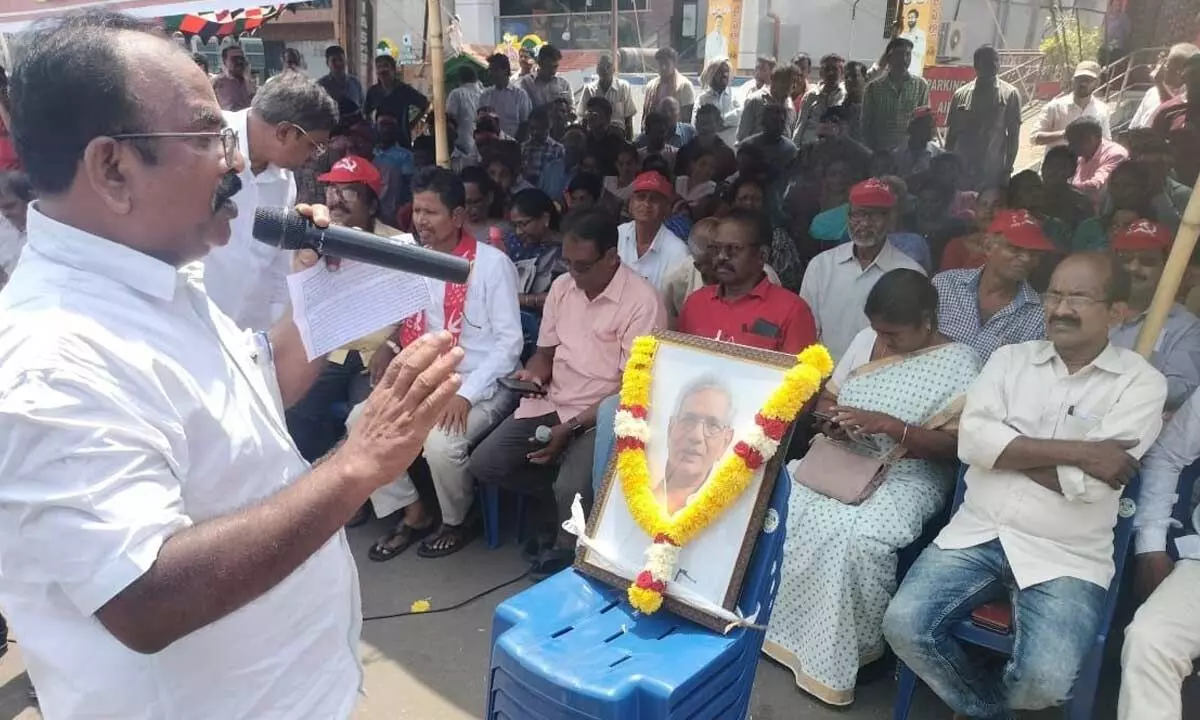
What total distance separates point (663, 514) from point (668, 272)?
7.42 ft

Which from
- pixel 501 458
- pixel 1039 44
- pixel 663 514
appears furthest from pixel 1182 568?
pixel 1039 44

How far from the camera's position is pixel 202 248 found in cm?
114

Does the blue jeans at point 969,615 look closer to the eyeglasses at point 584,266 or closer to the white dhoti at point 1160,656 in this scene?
the white dhoti at point 1160,656

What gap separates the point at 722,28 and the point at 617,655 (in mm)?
9555

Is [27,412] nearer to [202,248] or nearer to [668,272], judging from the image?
[202,248]

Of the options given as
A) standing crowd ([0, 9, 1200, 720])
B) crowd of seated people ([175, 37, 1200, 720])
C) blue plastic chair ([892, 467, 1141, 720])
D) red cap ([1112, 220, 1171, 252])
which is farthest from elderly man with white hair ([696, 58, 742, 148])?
blue plastic chair ([892, 467, 1141, 720])

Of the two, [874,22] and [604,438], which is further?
[874,22]

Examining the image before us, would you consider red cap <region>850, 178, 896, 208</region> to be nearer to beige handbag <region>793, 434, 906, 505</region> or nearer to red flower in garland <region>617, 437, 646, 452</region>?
beige handbag <region>793, 434, 906, 505</region>

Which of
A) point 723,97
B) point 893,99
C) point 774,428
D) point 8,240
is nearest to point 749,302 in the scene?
point 774,428

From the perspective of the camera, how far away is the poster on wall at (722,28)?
9734 millimetres

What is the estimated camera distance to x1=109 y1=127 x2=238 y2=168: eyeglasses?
1.01 meters

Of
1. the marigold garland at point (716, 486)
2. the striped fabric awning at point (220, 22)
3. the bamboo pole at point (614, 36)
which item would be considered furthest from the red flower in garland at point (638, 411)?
the striped fabric awning at point (220, 22)

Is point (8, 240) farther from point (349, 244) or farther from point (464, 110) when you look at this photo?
point (464, 110)

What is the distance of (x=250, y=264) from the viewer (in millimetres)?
2689
